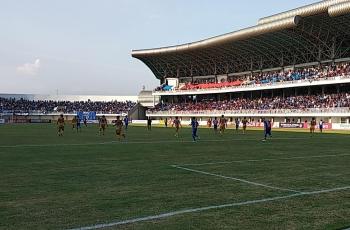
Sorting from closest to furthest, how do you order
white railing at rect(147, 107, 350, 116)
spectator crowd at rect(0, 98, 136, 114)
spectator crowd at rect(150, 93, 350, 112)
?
1. white railing at rect(147, 107, 350, 116)
2. spectator crowd at rect(150, 93, 350, 112)
3. spectator crowd at rect(0, 98, 136, 114)

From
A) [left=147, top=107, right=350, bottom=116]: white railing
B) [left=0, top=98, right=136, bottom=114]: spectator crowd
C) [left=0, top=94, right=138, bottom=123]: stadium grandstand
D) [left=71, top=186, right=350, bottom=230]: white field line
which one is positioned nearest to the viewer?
[left=71, top=186, right=350, bottom=230]: white field line

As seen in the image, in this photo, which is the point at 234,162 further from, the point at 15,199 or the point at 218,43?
the point at 218,43

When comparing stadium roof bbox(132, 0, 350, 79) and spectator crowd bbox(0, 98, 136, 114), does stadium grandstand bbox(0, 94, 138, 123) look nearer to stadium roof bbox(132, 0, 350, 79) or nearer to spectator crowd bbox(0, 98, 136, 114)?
spectator crowd bbox(0, 98, 136, 114)

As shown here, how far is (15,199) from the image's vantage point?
916 cm

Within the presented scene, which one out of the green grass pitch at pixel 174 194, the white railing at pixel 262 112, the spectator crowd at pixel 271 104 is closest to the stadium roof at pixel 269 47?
the spectator crowd at pixel 271 104

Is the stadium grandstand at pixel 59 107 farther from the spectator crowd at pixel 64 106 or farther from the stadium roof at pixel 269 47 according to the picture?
the stadium roof at pixel 269 47

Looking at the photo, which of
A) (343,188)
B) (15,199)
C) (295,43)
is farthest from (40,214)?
(295,43)

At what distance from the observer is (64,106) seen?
110 m

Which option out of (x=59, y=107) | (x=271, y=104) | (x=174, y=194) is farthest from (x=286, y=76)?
(x=174, y=194)

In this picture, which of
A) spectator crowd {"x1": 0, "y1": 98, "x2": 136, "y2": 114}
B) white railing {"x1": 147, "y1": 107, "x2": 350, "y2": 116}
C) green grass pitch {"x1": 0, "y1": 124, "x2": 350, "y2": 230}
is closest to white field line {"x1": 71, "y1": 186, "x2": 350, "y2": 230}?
green grass pitch {"x1": 0, "y1": 124, "x2": 350, "y2": 230}

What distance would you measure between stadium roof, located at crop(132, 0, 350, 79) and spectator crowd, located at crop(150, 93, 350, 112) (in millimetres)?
7531

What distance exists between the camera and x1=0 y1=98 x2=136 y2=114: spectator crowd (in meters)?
103

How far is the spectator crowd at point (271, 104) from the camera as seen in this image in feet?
192

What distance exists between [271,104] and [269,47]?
10612mm
